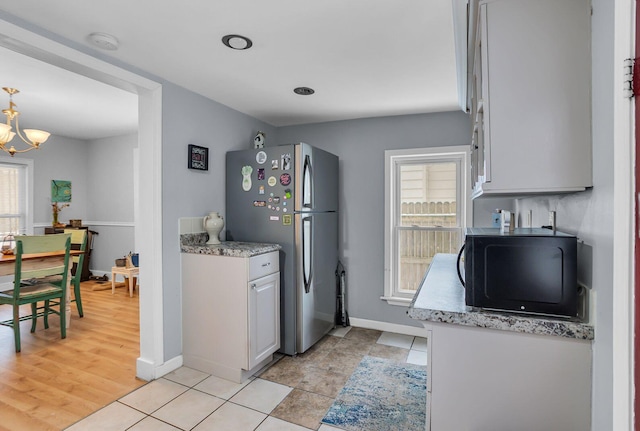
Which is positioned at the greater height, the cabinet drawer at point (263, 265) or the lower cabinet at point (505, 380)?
the cabinet drawer at point (263, 265)

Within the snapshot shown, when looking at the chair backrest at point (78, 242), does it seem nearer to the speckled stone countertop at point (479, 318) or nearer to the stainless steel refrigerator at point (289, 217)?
the stainless steel refrigerator at point (289, 217)

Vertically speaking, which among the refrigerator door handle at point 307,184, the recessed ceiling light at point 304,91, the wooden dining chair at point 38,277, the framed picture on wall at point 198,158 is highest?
the recessed ceiling light at point 304,91

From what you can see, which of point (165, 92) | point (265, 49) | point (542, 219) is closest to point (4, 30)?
point (165, 92)

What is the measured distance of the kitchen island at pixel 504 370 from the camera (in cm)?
114

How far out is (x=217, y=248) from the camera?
102 inches

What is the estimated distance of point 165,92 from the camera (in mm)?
2557

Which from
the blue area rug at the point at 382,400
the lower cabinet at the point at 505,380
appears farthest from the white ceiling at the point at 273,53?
the blue area rug at the point at 382,400

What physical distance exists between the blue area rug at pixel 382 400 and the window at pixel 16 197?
18.2 ft

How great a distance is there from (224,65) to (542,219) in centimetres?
221

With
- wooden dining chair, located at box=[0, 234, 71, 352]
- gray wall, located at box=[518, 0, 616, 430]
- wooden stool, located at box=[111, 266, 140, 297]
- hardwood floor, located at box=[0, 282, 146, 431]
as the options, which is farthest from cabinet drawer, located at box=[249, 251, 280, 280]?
wooden stool, located at box=[111, 266, 140, 297]

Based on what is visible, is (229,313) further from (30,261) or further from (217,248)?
(30,261)

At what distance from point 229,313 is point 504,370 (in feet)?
6.18

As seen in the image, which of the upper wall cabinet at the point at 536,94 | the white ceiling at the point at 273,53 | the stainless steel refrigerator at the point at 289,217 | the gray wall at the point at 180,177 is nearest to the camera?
the upper wall cabinet at the point at 536,94

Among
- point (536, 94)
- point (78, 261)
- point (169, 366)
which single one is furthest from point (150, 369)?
point (536, 94)
